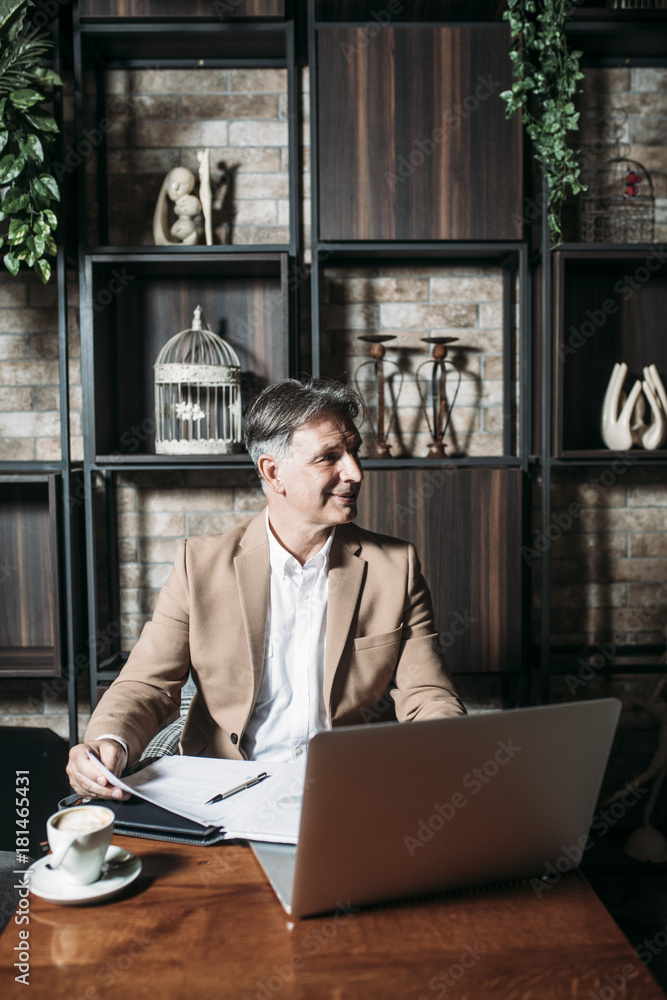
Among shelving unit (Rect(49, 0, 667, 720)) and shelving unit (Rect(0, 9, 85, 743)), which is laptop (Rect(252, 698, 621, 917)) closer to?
shelving unit (Rect(49, 0, 667, 720))

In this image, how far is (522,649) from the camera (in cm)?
239

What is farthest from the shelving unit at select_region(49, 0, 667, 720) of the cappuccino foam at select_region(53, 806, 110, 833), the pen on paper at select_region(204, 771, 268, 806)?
the cappuccino foam at select_region(53, 806, 110, 833)

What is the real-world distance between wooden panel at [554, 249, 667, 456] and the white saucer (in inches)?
83.5

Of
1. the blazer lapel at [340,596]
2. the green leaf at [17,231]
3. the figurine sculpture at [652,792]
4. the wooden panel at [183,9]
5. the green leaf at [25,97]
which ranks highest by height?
the wooden panel at [183,9]

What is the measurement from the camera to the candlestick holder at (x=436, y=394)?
98.0 inches

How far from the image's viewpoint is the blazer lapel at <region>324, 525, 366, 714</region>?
155 centimetres

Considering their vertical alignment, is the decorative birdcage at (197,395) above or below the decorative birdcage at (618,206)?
below

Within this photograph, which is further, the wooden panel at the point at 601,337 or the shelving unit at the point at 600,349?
the wooden panel at the point at 601,337

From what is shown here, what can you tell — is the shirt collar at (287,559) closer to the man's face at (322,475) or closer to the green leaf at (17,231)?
the man's face at (322,475)

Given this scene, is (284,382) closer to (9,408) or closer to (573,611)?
(9,408)

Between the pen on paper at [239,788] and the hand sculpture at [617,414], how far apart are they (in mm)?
1712

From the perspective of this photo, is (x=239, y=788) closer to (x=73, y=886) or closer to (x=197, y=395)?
(x=73, y=886)

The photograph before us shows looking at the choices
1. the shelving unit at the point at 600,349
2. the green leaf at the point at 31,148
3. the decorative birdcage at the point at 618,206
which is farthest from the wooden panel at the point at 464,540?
the green leaf at the point at 31,148

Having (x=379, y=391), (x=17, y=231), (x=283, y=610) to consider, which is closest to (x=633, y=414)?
(x=379, y=391)
